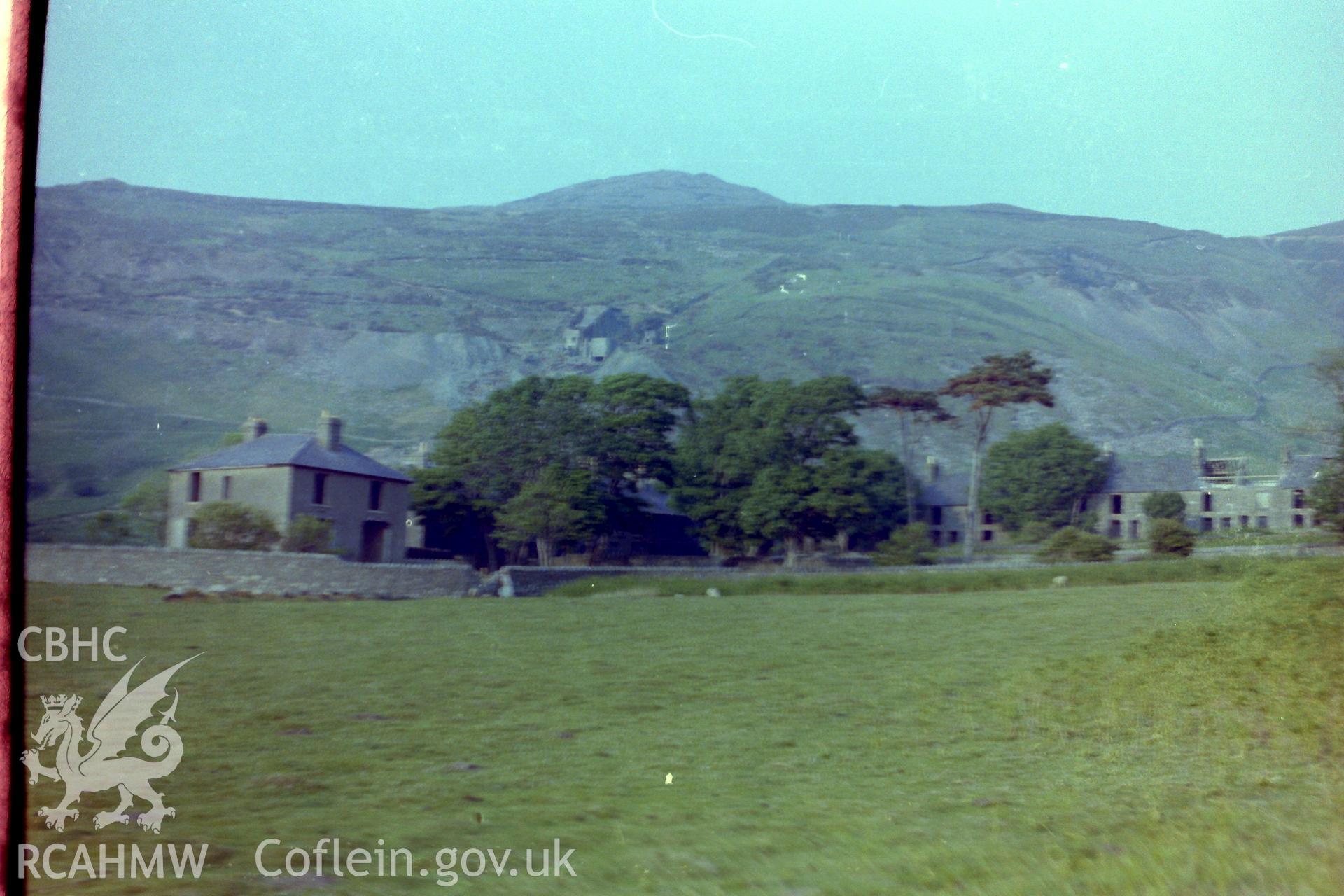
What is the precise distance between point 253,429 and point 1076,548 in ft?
36.9

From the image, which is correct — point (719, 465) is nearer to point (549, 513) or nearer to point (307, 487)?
point (549, 513)

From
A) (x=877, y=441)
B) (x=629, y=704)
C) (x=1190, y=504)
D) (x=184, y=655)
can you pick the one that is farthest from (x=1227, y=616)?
(x=184, y=655)

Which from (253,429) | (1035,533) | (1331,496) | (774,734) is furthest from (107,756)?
(1331,496)

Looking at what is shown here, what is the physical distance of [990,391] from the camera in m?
15.3

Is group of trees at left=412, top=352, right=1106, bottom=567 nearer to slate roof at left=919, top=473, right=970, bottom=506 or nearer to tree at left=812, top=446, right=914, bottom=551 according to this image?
tree at left=812, top=446, right=914, bottom=551

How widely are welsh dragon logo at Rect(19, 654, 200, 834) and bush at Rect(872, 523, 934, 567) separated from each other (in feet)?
31.3

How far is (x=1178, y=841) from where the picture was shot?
5359mm

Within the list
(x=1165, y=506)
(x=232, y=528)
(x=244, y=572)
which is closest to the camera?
(x=244, y=572)

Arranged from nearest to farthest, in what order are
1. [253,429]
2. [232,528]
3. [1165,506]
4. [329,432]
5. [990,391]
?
[232,528] < [253,429] < [329,432] < [1165,506] < [990,391]

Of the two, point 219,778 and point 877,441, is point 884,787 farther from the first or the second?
point 877,441

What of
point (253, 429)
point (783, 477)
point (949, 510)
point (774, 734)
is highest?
point (253, 429)

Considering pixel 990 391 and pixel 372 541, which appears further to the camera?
pixel 990 391

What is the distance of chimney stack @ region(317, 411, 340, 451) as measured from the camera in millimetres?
12820

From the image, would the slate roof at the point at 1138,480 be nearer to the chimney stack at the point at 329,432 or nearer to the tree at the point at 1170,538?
the tree at the point at 1170,538
